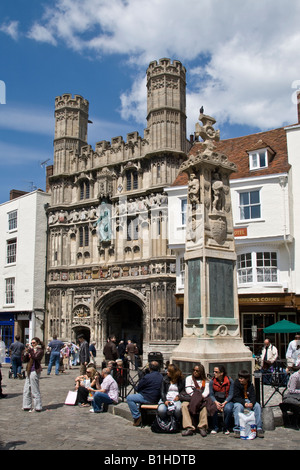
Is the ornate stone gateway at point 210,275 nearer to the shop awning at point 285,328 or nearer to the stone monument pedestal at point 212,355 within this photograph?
the stone monument pedestal at point 212,355

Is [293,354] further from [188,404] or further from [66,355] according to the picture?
[66,355]

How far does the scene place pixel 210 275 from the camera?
462 inches

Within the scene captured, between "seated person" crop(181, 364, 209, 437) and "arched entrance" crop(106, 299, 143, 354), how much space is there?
2212 cm

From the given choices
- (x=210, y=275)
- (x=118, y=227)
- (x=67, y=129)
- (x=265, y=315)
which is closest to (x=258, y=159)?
(x=265, y=315)

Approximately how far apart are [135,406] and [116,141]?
80.5 ft

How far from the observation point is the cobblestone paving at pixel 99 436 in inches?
321

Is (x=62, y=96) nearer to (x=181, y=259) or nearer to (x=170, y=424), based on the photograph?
(x=181, y=259)

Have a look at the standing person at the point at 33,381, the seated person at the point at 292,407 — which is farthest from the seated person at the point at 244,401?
the standing person at the point at 33,381

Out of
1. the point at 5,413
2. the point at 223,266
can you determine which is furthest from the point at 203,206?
the point at 5,413

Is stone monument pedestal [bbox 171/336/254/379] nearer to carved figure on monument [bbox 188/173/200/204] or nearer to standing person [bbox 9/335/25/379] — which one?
carved figure on monument [bbox 188/173/200/204]

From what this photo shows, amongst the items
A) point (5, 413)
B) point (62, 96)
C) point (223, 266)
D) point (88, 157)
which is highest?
point (62, 96)

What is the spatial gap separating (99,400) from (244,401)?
3.83 meters

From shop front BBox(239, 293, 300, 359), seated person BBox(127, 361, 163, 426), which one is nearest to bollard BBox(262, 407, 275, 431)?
seated person BBox(127, 361, 163, 426)

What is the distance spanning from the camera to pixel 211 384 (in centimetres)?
965
